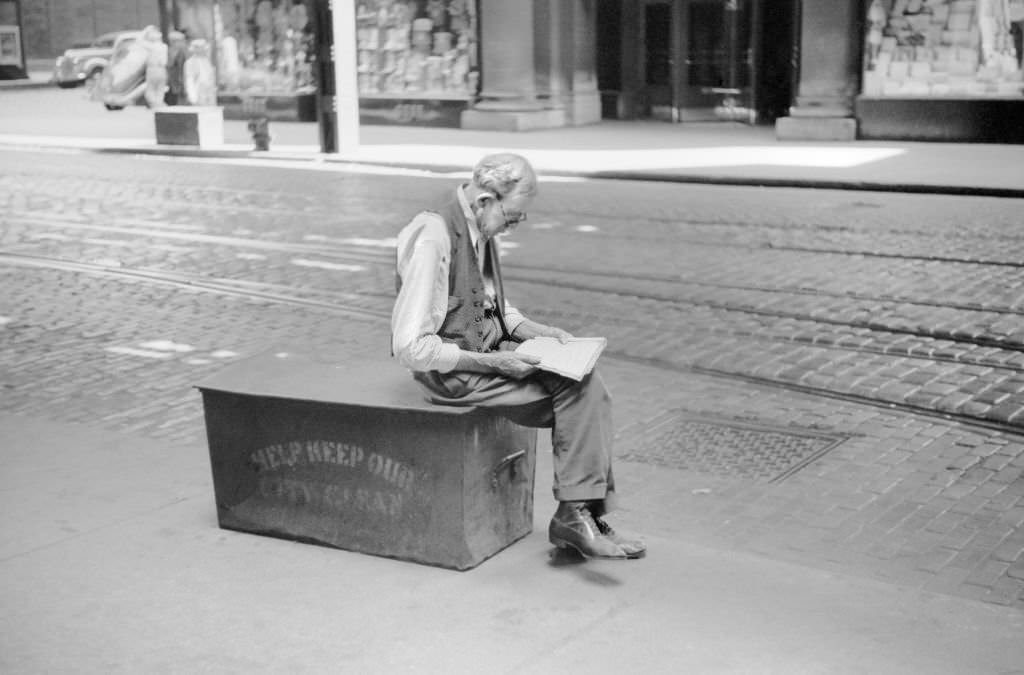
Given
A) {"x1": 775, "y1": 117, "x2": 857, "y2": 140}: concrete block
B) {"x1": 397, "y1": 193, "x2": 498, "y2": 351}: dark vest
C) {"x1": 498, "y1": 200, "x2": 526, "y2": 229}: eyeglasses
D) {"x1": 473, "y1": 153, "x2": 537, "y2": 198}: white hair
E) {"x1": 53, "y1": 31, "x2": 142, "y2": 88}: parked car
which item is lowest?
{"x1": 775, "y1": 117, "x2": 857, "y2": 140}: concrete block

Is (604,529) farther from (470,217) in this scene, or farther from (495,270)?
(470,217)

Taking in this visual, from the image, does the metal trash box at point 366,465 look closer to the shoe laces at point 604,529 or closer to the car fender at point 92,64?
the shoe laces at point 604,529

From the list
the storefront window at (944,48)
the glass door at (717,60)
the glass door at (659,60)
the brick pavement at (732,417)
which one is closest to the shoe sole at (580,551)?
the brick pavement at (732,417)

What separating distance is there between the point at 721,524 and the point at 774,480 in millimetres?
653

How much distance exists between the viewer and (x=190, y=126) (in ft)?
79.0

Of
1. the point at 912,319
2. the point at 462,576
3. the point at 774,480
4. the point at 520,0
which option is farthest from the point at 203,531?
the point at 520,0

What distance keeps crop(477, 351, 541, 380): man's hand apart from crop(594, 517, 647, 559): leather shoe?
673mm

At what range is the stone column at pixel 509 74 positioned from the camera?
85.6ft

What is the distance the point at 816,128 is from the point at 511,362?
1902 centimetres

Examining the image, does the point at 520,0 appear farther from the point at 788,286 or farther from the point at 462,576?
the point at 462,576

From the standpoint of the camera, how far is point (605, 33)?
90.5 ft

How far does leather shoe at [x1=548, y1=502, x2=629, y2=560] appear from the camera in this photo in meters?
4.87

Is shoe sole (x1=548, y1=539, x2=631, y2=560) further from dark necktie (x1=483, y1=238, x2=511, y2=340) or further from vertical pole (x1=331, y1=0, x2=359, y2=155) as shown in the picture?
vertical pole (x1=331, y1=0, x2=359, y2=155)

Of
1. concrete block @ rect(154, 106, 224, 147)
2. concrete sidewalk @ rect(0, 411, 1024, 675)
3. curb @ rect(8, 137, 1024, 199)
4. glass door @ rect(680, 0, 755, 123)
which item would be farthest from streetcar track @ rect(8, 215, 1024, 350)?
glass door @ rect(680, 0, 755, 123)
